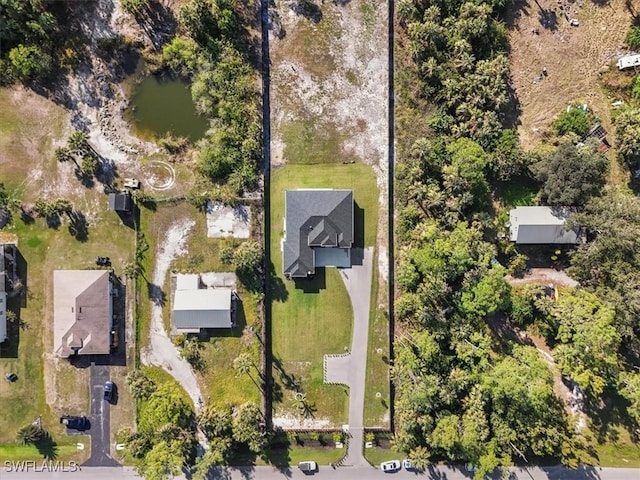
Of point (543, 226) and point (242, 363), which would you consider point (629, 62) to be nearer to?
point (543, 226)

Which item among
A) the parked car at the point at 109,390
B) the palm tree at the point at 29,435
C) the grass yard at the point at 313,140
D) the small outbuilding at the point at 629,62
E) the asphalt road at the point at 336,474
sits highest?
the small outbuilding at the point at 629,62

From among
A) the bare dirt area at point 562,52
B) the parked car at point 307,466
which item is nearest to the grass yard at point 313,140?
the bare dirt area at point 562,52

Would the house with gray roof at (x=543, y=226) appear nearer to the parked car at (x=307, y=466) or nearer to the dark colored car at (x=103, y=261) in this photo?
the parked car at (x=307, y=466)

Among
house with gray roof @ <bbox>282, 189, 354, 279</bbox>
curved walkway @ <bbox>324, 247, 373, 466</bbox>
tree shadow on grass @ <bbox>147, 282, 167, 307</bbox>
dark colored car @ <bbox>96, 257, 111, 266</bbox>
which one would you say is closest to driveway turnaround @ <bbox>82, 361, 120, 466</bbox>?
tree shadow on grass @ <bbox>147, 282, 167, 307</bbox>

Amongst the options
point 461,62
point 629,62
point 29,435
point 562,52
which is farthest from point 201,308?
point 629,62

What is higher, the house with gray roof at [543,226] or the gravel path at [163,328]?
the house with gray roof at [543,226]

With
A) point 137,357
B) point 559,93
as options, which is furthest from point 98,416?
point 559,93
